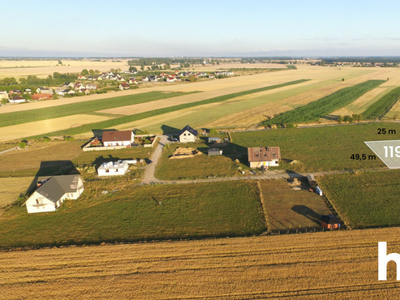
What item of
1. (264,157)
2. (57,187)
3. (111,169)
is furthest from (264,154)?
(57,187)

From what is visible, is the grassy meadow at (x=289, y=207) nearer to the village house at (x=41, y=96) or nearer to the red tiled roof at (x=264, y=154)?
the red tiled roof at (x=264, y=154)

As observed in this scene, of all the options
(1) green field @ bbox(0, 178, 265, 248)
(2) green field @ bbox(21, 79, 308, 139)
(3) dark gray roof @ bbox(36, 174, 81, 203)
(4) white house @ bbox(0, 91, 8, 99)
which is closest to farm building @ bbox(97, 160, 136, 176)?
(1) green field @ bbox(0, 178, 265, 248)

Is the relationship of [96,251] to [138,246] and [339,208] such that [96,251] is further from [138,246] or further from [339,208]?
[339,208]

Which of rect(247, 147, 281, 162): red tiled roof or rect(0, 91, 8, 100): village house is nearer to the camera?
rect(247, 147, 281, 162): red tiled roof

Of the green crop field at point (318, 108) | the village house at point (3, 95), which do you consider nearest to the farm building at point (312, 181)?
the green crop field at point (318, 108)

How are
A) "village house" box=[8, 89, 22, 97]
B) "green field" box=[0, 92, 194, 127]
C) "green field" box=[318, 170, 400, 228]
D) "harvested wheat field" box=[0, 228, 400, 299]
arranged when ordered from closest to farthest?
"harvested wheat field" box=[0, 228, 400, 299], "green field" box=[318, 170, 400, 228], "green field" box=[0, 92, 194, 127], "village house" box=[8, 89, 22, 97]

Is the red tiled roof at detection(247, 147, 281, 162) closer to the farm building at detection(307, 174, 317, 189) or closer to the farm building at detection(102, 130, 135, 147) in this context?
the farm building at detection(307, 174, 317, 189)

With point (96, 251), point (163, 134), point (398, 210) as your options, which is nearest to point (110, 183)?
point (96, 251)

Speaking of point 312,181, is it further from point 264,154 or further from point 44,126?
point 44,126
